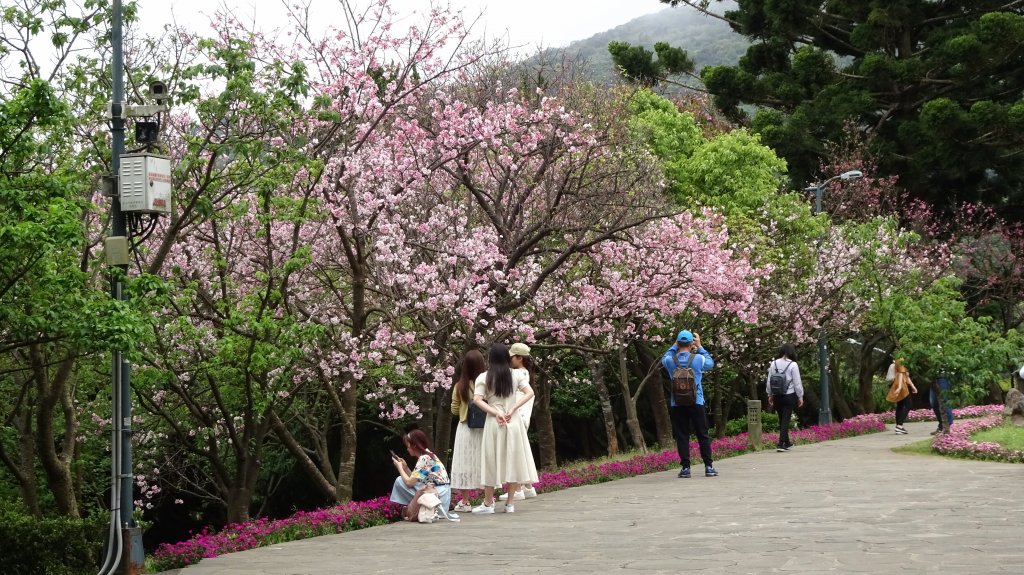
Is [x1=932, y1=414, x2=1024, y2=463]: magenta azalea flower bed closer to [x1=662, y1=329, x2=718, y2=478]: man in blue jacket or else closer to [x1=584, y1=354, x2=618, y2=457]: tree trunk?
[x1=662, y1=329, x2=718, y2=478]: man in blue jacket

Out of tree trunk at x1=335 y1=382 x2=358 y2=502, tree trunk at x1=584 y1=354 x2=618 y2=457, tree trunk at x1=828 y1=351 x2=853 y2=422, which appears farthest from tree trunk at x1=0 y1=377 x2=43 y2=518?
tree trunk at x1=828 y1=351 x2=853 y2=422

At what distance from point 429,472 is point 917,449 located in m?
10.2

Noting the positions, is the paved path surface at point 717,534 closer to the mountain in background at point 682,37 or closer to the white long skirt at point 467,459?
the white long skirt at point 467,459

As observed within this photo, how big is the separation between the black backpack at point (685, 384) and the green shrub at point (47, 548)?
21.6ft

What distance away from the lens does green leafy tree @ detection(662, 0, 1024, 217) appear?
1384 inches

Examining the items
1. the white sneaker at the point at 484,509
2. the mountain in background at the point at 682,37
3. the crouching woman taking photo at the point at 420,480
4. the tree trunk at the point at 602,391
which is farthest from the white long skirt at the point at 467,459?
the mountain in background at the point at 682,37

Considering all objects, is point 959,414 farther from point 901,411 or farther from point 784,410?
point 784,410

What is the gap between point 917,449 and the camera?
1872 centimetres

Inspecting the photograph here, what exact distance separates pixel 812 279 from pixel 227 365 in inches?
617

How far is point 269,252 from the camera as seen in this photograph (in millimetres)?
13586

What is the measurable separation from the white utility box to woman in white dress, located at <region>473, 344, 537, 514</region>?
11.8 ft

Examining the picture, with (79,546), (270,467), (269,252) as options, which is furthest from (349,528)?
(270,467)

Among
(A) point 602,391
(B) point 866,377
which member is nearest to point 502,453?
(A) point 602,391

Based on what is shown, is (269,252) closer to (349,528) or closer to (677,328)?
(349,528)
